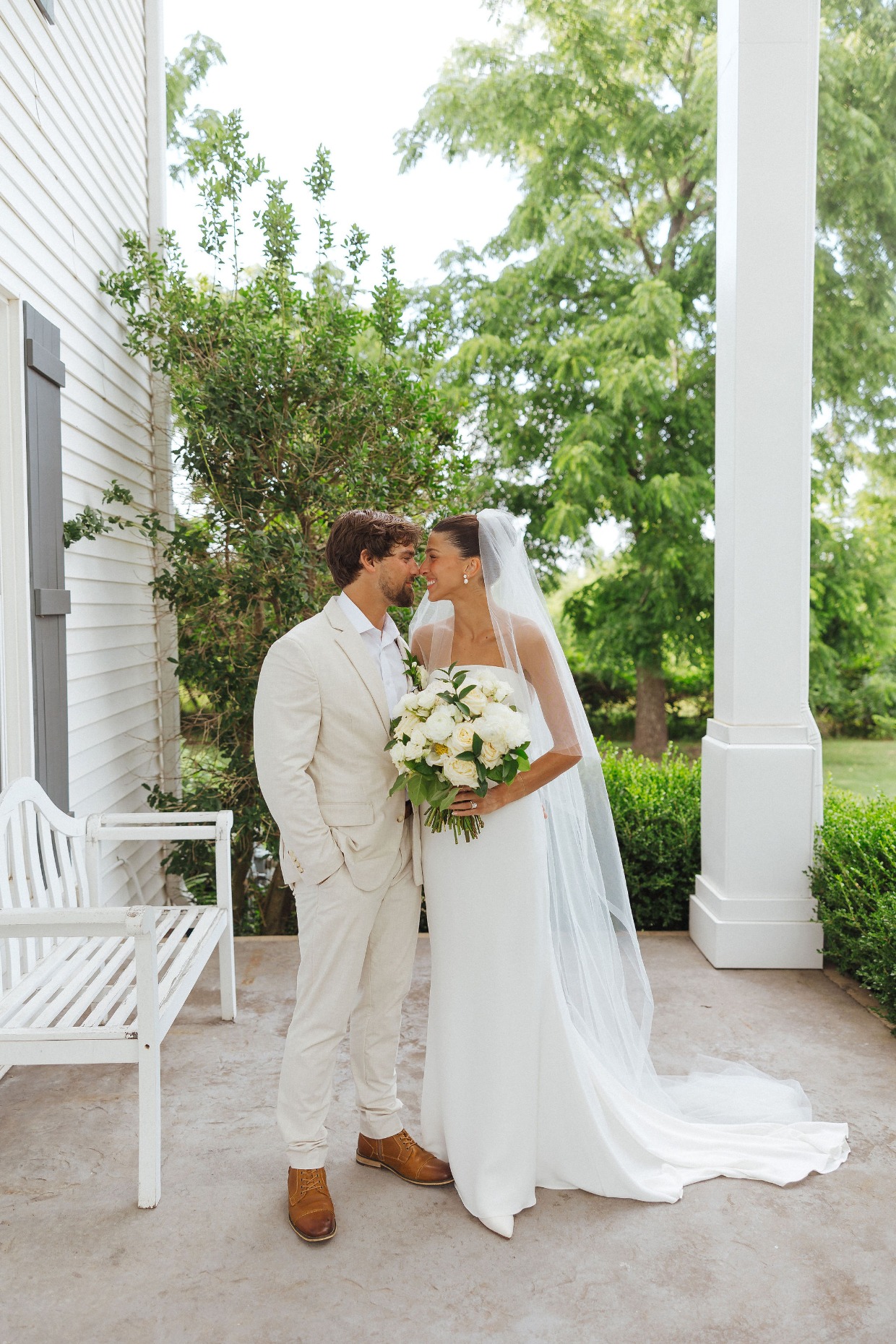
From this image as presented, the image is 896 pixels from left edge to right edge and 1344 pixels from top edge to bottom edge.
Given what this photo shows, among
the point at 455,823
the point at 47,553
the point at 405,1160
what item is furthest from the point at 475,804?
the point at 47,553

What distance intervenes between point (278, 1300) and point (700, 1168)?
1.29 metres

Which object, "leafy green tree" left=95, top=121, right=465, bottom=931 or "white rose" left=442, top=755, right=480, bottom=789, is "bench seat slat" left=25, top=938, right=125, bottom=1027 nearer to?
"white rose" left=442, top=755, right=480, bottom=789

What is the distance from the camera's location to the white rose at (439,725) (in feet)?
8.50

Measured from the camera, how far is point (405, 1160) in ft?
9.68

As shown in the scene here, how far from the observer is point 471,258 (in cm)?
1234

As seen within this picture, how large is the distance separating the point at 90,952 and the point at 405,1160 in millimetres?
1437

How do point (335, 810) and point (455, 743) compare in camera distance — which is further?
point (335, 810)

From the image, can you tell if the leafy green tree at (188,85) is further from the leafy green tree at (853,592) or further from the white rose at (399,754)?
the white rose at (399,754)

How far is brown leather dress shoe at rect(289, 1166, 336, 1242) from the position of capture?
2.62 metres

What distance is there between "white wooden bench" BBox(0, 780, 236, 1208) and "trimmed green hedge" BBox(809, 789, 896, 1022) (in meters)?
2.71

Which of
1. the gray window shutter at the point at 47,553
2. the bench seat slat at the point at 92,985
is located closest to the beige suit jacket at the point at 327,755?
the bench seat slat at the point at 92,985

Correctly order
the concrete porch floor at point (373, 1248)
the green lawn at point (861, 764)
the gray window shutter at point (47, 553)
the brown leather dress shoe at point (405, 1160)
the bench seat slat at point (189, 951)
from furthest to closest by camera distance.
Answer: the green lawn at point (861, 764) → the gray window shutter at point (47, 553) → the bench seat slat at point (189, 951) → the brown leather dress shoe at point (405, 1160) → the concrete porch floor at point (373, 1248)

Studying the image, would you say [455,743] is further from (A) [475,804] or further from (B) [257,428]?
(B) [257,428]

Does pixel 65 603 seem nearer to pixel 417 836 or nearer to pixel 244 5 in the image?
pixel 417 836
